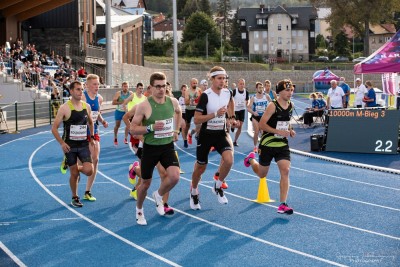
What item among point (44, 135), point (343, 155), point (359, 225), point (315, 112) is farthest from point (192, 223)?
point (315, 112)

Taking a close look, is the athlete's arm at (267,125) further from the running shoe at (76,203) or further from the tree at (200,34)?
the tree at (200,34)

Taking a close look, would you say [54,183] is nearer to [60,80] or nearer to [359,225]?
[359,225]

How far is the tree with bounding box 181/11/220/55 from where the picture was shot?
344ft

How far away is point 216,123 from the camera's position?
1056cm

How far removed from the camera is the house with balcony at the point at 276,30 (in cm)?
12069

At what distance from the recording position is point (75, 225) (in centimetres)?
967

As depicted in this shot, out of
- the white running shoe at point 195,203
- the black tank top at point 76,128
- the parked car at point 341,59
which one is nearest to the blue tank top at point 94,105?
the black tank top at point 76,128

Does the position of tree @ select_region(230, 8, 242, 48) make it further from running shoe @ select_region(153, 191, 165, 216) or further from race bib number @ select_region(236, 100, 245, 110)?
running shoe @ select_region(153, 191, 165, 216)

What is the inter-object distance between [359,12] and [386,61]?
67.5m

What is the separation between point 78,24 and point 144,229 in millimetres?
43038

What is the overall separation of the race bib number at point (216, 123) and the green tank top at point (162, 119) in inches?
47.5

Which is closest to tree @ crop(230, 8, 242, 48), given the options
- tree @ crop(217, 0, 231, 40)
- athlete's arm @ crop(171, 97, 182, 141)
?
tree @ crop(217, 0, 231, 40)

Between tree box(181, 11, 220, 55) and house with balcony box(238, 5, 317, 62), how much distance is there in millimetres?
13051

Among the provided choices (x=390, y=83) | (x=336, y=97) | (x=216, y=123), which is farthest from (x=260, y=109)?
(x=390, y=83)
